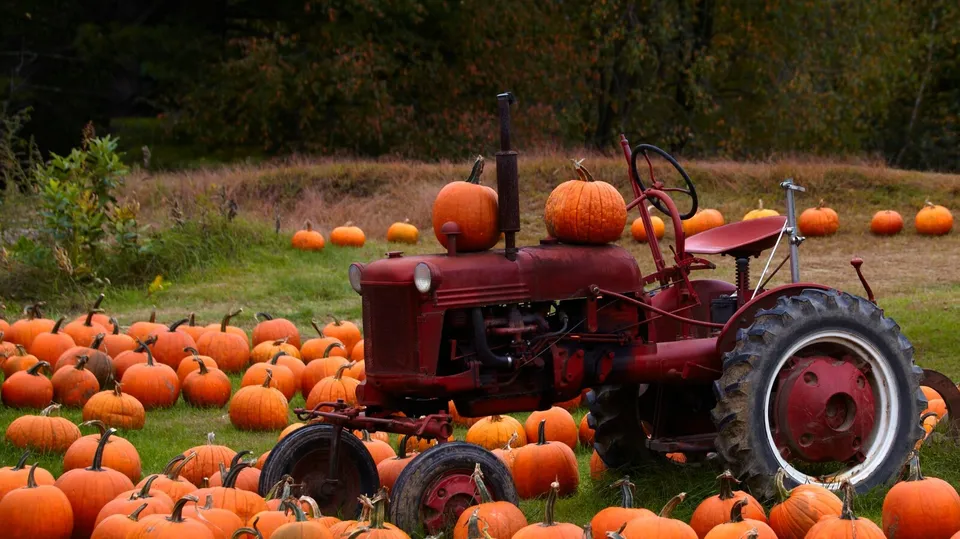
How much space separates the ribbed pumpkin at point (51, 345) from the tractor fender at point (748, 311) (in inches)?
206

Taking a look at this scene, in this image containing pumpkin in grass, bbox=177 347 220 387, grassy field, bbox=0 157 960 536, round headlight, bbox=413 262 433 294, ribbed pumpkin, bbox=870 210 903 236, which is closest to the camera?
round headlight, bbox=413 262 433 294

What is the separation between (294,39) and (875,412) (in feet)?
74.9

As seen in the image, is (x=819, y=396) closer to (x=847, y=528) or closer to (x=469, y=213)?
(x=847, y=528)

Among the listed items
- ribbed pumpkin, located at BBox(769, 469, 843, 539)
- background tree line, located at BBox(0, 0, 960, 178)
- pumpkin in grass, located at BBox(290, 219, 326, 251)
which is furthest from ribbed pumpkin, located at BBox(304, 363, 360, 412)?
background tree line, located at BBox(0, 0, 960, 178)

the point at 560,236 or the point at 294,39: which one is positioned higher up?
the point at 294,39

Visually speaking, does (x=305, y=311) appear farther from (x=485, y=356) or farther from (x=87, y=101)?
(x=87, y=101)

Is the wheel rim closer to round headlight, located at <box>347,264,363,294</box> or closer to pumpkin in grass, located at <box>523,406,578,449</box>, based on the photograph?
pumpkin in grass, located at <box>523,406,578,449</box>

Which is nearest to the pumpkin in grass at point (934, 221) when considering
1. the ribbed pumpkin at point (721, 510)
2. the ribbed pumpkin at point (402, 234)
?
the ribbed pumpkin at point (402, 234)

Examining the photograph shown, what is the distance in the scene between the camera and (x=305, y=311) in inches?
491

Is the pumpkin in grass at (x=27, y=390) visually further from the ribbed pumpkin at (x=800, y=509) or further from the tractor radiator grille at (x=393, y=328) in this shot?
the ribbed pumpkin at (x=800, y=509)

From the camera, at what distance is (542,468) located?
6.34m

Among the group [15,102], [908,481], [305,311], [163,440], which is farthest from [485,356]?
[15,102]

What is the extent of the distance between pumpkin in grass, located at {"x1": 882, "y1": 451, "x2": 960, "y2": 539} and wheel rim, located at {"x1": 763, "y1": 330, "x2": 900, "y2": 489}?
1.82 ft

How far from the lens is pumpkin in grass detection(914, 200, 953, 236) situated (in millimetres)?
16594
